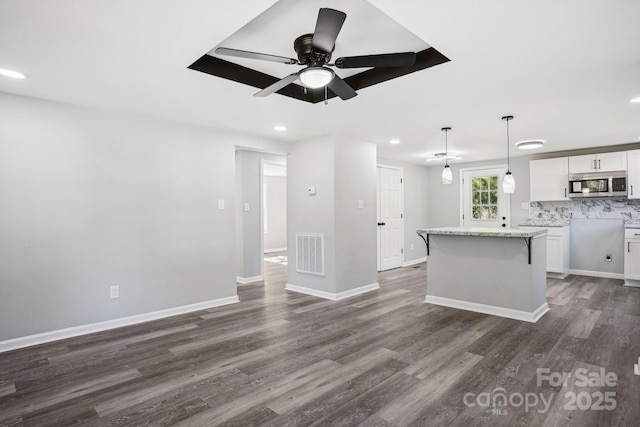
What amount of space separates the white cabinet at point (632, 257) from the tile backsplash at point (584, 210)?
268 mm

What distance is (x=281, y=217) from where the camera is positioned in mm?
10312

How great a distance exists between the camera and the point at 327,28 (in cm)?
179

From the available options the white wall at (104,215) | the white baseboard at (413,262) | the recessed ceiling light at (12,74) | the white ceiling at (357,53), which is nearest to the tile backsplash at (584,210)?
the white ceiling at (357,53)

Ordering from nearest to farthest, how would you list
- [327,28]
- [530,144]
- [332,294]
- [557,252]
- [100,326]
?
[327,28], [100,326], [332,294], [530,144], [557,252]

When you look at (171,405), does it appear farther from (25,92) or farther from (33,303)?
(25,92)

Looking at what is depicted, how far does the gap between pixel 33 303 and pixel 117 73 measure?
7.39ft

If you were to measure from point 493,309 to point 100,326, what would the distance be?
4235 mm

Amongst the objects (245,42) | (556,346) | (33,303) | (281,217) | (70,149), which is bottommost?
(556,346)

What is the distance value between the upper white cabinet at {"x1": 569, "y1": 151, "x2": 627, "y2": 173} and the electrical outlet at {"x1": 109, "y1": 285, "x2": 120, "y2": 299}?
23.2ft

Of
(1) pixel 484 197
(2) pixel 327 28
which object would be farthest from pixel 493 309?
(1) pixel 484 197

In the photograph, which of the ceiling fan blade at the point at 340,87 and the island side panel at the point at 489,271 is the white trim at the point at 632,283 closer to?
the island side panel at the point at 489,271

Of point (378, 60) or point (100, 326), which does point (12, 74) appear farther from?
point (378, 60)

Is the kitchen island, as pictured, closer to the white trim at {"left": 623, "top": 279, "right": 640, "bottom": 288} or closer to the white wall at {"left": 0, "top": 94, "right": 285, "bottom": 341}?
the white trim at {"left": 623, "top": 279, "right": 640, "bottom": 288}

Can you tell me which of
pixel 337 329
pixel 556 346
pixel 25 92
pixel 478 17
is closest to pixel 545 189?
pixel 556 346
